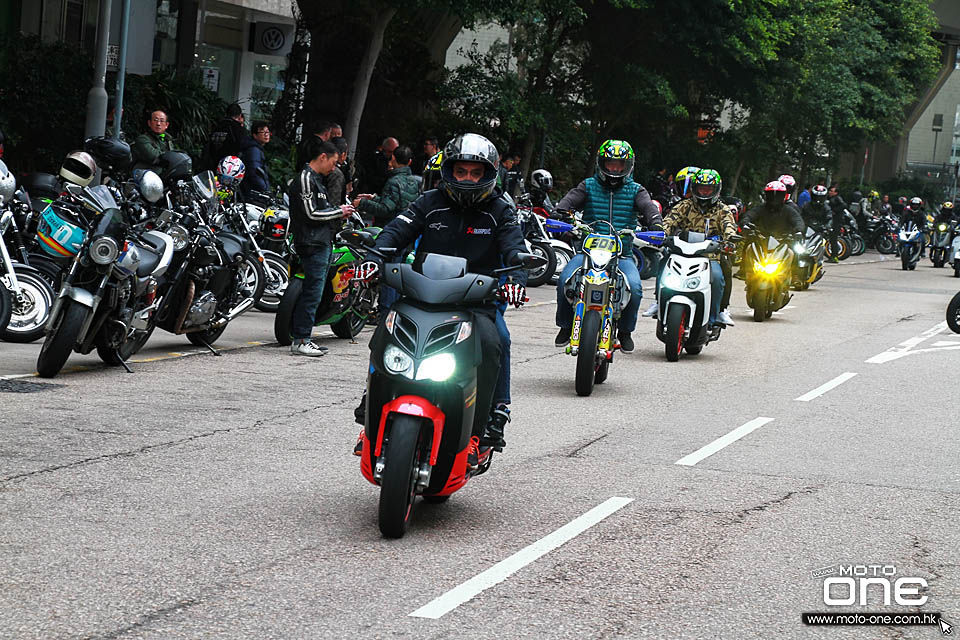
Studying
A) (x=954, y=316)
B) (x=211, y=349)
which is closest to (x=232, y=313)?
(x=211, y=349)

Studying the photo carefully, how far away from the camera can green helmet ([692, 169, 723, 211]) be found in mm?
14797

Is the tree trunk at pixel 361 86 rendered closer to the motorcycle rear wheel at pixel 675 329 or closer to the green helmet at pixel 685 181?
the green helmet at pixel 685 181

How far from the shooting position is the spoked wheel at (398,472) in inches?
243

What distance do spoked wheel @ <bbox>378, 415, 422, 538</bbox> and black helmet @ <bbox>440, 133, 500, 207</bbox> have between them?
1353mm

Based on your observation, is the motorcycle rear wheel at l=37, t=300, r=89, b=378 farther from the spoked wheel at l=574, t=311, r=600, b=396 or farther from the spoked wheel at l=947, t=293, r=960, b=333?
the spoked wheel at l=947, t=293, r=960, b=333

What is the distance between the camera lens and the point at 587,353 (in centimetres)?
1122

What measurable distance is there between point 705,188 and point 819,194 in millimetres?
25547

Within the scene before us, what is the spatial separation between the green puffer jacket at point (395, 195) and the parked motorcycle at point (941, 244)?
2565 centimetres

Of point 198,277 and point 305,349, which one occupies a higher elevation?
point 198,277

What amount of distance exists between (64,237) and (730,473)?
231 inches

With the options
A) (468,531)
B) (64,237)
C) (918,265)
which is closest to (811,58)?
(918,265)

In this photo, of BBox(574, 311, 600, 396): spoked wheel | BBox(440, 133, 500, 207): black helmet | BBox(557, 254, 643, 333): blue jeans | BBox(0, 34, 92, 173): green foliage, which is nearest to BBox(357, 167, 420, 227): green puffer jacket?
BBox(557, 254, 643, 333): blue jeans

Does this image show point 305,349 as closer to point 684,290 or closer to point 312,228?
point 312,228

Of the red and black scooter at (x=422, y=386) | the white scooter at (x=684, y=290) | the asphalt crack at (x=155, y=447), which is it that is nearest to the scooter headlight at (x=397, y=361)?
the red and black scooter at (x=422, y=386)
